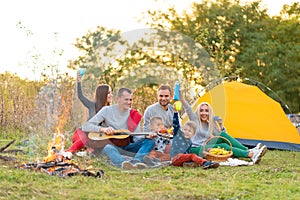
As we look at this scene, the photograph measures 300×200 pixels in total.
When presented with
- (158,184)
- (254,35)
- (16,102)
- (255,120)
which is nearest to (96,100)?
(158,184)

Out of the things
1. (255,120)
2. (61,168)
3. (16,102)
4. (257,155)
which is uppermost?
(16,102)

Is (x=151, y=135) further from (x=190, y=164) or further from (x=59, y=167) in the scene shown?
(x=59, y=167)

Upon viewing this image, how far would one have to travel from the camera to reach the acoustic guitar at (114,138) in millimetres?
6012

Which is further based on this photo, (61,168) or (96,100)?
(96,100)

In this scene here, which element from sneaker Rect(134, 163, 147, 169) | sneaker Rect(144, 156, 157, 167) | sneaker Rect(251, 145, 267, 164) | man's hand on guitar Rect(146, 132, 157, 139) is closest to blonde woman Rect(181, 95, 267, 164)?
sneaker Rect(251, 145, 267, 164)

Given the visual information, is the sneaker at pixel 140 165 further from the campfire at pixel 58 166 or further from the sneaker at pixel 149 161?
the campfire at pixel 58 166

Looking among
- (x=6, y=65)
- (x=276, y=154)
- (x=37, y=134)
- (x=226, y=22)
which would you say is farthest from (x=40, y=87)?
(x=226, y=22)

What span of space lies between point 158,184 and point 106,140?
4.78 ft

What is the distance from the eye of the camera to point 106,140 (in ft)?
19.8

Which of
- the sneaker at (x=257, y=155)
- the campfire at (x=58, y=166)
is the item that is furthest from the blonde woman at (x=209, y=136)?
the campfire at (x=58, y=166)

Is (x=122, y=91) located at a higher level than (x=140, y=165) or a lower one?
higher

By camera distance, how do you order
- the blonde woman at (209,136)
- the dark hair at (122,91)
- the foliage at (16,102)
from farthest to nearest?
1. the foliage at (16,102)
2. the blonde woman at (209,136)
3. the dark hair at (122,91)

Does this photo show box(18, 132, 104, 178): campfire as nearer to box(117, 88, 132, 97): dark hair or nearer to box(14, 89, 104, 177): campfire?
box(14, 89, 104, 177): campfire

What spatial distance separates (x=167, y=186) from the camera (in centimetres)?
455
